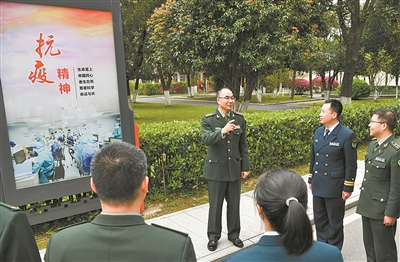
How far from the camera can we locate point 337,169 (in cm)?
355

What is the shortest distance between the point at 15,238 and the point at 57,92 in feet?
8.84

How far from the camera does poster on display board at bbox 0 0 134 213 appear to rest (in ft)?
11.5

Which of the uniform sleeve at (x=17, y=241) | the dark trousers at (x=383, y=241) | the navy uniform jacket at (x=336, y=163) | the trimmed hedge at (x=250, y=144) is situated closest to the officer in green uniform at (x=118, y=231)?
the uniform sleeve at (x=17, y=241)

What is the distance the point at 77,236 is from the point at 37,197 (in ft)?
9.18

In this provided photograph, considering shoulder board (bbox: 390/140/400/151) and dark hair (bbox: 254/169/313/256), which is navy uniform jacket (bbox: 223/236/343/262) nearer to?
dark hair (bbox: 254/169/313/256)

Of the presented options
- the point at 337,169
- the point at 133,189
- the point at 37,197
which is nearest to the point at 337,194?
the point at 337,169

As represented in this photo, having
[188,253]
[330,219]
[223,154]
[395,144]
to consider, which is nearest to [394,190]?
[395,144]

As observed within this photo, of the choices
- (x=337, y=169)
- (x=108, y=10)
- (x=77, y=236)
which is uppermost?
(x=108, y=10)

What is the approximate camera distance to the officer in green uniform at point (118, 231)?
1.32m

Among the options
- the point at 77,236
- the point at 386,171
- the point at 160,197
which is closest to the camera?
the point at 77,236

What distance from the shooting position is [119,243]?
1314 mm

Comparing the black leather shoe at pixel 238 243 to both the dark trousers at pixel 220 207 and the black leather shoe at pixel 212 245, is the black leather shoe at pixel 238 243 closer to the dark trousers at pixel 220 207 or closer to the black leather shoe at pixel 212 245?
the dark trousers at pixel 220 207

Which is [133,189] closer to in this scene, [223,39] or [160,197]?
[160,197]

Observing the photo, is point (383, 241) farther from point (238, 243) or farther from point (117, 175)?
point (117, 175)
